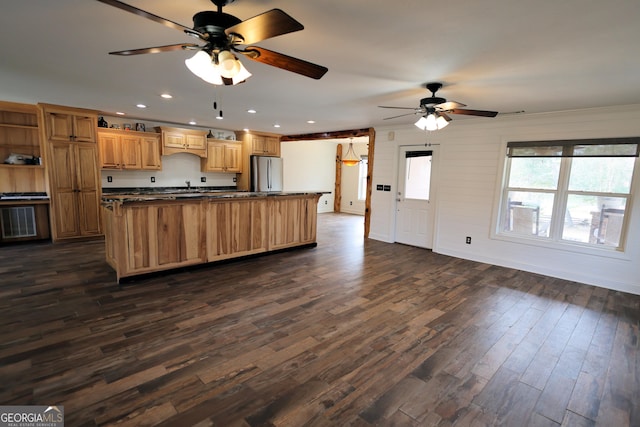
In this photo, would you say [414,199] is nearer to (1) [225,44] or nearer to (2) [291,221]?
(2) [291,221]

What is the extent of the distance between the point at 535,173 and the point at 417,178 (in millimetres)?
1923

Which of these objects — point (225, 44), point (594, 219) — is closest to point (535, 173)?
point (594, 219)

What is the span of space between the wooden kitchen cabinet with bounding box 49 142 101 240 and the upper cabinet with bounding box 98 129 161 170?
0.76ft

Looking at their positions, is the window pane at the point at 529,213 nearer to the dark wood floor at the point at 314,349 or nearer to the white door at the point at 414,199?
the dark wood floor at the point at 314,349

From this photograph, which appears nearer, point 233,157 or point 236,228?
point 236,228

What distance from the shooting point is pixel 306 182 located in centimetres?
990

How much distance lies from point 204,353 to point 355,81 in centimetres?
292

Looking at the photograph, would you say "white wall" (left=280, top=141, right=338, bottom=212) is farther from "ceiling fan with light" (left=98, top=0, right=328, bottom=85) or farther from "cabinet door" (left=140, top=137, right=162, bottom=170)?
"ceiling fan with light" (left=98, top=0, right=328, bottom=85)

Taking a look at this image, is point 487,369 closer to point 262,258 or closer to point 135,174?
point 262,258

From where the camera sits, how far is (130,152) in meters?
6.08

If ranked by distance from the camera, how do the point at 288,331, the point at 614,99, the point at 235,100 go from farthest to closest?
the point at 235,100 → the point at 614,99 → the point at 288,331

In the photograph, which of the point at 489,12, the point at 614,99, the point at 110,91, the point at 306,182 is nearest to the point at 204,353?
the point at 489,12

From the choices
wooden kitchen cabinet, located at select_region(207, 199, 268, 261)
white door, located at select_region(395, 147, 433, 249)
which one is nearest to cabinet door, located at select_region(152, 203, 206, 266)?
wooden kitchen cabinet, located at select_region(207, 199, 268, 261)

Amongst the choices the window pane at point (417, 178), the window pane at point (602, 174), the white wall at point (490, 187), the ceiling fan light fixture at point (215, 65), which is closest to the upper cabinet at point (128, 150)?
the white wall at point (490, 187)
